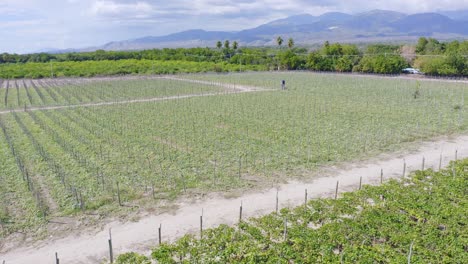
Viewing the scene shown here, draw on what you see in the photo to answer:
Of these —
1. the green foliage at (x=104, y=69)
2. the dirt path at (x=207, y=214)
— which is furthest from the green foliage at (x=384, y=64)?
the dirt path at (x=207, y=214)

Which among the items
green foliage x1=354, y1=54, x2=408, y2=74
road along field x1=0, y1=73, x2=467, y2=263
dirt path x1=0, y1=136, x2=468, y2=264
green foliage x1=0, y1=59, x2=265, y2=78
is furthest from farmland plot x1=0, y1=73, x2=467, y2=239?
green foliage x1=0, y1=59, x2=265, y2=78

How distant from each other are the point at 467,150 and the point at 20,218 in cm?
1837

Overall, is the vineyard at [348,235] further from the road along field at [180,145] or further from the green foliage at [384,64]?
the green foliage at [384,64]

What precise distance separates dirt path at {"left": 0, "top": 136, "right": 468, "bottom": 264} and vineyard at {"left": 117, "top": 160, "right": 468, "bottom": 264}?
2.61ft

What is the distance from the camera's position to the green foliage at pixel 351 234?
8.44 metres

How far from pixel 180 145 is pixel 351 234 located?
36.4 ft

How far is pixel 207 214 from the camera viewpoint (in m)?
11.2

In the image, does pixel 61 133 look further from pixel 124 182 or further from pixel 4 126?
pixel 124 182

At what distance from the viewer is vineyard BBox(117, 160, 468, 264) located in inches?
332

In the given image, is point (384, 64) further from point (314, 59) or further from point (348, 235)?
point (348, 235)

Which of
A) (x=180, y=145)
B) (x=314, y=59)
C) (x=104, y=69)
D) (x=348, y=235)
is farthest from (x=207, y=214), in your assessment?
(x=104, y=69)

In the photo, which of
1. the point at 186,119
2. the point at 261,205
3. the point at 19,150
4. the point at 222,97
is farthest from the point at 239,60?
the point at 261,205

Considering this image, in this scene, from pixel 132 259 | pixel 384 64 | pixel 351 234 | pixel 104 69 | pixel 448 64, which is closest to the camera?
pixel 132 259

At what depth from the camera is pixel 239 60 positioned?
78.1m
